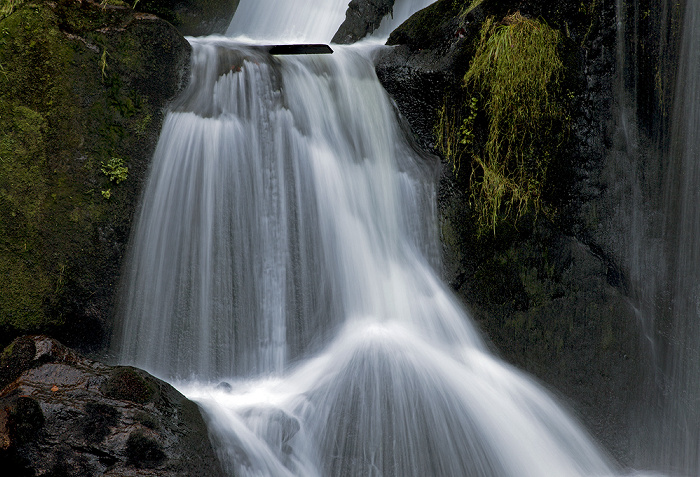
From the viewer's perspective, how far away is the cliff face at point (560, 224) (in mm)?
5008

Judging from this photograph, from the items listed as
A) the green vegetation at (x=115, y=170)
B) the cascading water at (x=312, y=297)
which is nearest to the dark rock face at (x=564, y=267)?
the cascading water at (x=312, y=297)

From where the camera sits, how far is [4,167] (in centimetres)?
417

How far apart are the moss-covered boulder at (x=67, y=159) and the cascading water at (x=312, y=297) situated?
26cm

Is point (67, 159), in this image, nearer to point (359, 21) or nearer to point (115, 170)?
point (115, 170)

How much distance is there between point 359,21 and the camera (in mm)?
7383

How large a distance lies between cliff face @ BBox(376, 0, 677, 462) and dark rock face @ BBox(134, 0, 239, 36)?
2.94 m

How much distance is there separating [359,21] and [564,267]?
439cm

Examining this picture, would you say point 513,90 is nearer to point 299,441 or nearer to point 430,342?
point 430,342

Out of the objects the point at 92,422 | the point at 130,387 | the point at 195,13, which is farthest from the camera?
the point at 195,13

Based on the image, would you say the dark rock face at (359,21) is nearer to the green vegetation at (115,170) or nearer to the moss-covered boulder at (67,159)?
the moss-covered boulder at (67,159)

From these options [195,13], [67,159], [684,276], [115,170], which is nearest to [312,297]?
[115,170]

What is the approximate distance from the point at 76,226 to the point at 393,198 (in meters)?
2.80

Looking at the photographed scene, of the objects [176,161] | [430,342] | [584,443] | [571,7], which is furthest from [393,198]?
[584,443]

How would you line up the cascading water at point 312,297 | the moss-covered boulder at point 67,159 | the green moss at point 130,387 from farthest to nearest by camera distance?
the moss-covered boulder at point 67,159
the cascading water at point 312,297
the green moss at point 130,387
